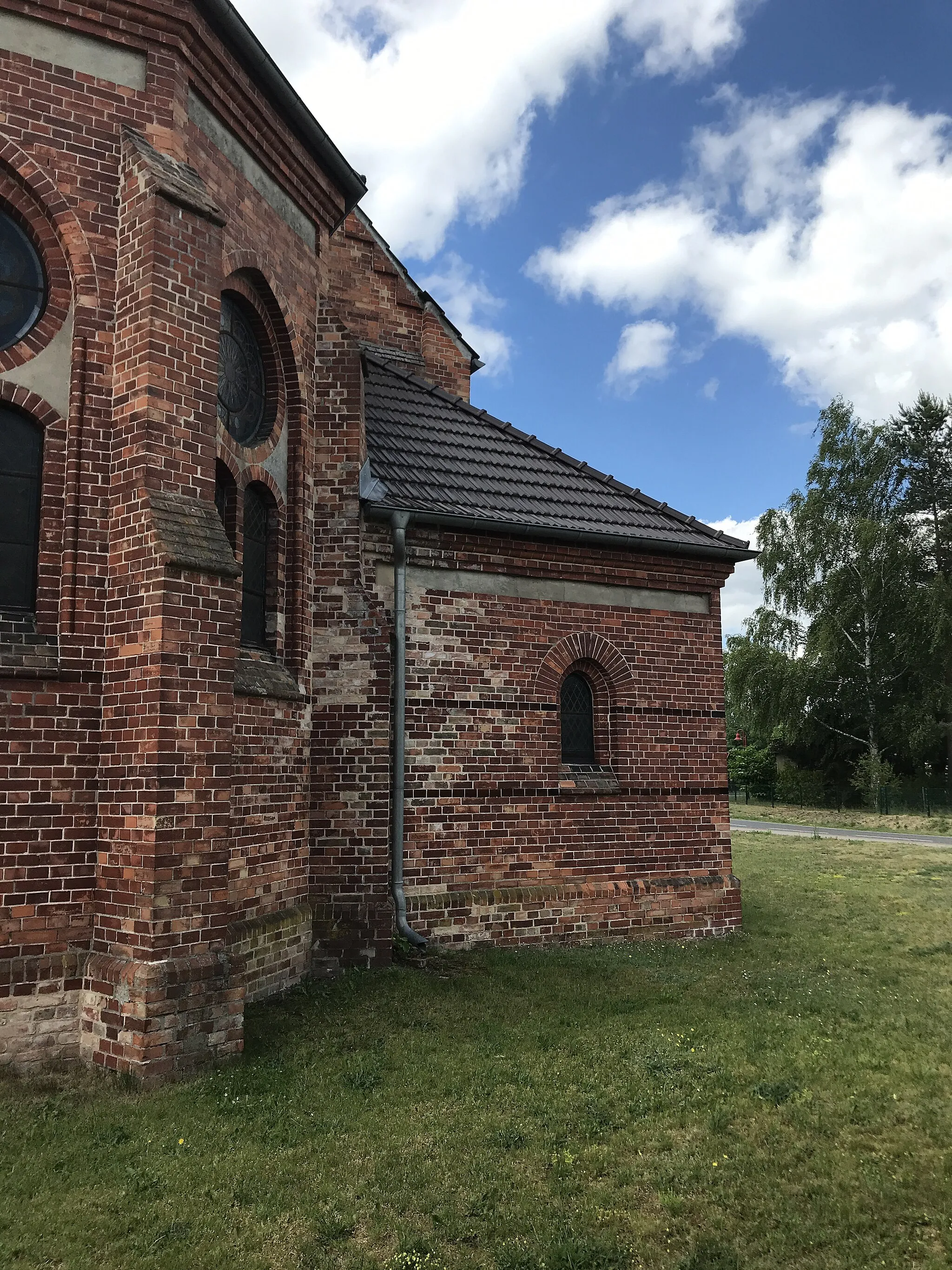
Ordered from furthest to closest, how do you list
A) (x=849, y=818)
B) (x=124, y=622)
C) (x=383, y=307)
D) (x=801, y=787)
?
(x=801, y=787)
(x=849, y=818)
(x=383, y=307)
(x=124, y=622)

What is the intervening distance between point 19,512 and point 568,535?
522cm

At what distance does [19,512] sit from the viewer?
566cm

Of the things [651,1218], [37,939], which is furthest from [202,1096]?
[651,1218]

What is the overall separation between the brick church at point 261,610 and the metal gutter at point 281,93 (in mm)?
25

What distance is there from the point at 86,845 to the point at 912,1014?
6050 millimetres

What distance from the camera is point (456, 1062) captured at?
5.57 meters

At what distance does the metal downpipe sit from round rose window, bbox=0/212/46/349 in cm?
336

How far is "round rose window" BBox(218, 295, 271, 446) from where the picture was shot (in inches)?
285

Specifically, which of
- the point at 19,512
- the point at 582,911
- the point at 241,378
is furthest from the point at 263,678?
the point at 582,911

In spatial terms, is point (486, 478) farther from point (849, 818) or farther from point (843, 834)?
point (849, 818)

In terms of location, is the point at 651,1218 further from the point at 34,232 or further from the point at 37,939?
the point at 34,232

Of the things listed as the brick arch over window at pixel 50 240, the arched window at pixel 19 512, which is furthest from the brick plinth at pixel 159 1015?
the brick arch over window at pixel 50 240

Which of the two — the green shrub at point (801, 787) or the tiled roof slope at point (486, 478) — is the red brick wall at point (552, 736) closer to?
the tiled roof slope at point (486, 478)

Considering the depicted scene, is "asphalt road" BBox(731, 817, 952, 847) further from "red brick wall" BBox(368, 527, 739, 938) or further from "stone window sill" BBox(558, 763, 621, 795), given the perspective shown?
"stone window sill" BBox(558, 763, 621, 795)
